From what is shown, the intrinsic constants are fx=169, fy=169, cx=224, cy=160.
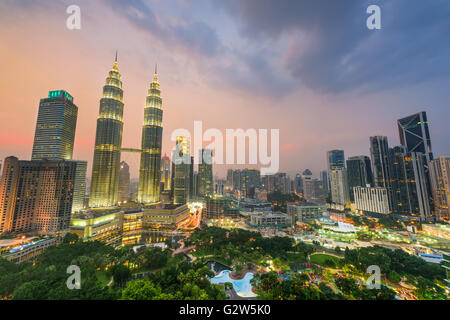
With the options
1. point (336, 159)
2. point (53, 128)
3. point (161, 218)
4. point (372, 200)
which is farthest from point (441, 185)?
point (53, 128)

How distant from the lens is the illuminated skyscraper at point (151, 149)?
72.0m

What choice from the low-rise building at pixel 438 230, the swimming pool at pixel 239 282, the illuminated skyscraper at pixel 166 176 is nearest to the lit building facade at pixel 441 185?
the low-rise building at pixel 438 230

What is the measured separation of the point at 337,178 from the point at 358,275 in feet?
216

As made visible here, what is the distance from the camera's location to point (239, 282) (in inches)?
850

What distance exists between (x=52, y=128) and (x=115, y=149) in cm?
1872

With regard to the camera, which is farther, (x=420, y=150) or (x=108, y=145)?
(x=108, y=145)

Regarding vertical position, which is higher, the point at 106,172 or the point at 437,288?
the point at 106,172

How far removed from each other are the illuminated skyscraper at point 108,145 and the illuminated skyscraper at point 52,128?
9.08m

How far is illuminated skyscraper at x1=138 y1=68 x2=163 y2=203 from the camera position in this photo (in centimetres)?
7200

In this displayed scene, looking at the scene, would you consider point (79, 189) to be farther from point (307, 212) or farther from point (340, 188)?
point (340, 188)

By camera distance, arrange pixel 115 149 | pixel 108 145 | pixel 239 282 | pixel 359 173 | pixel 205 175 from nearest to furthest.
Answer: pixel 239 282
pixel 108 145
pixel 115 149
pixel 359 173
pixel 205 175
